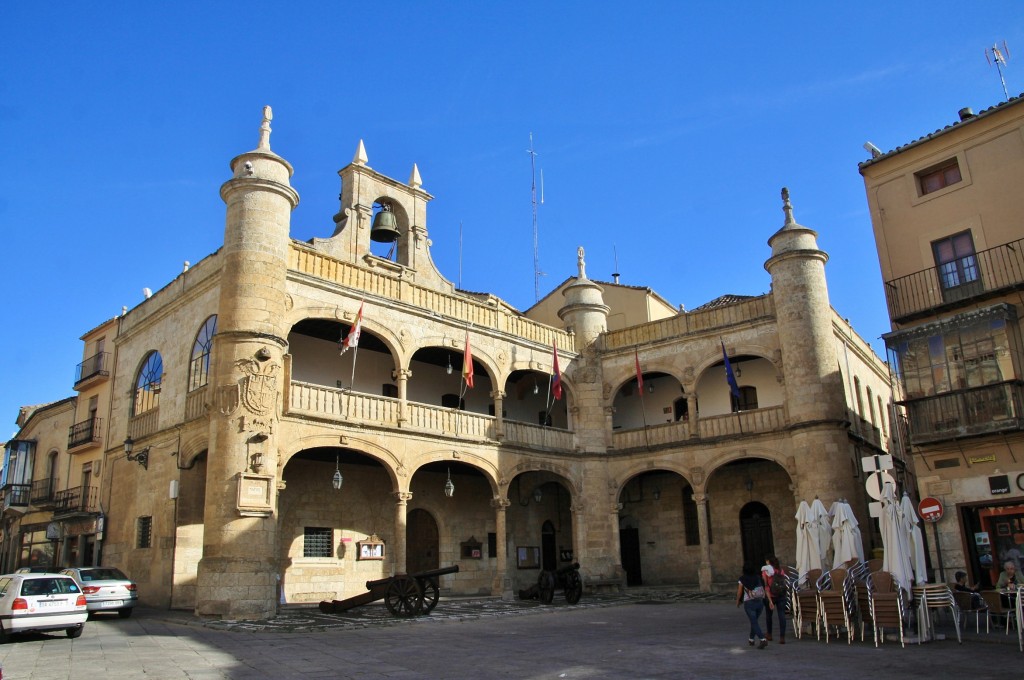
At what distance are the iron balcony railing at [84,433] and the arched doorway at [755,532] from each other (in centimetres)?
2091

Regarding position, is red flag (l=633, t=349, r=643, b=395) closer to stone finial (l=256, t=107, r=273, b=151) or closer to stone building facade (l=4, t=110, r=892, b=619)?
stone building facade (l=4, t=110, r=892, b=619)

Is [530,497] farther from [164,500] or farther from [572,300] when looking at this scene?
[164,500]

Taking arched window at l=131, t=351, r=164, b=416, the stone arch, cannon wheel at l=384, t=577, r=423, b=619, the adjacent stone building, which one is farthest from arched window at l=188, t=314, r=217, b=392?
the adjacent stone building

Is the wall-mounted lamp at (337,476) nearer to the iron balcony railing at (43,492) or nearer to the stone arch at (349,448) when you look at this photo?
the stone arch at (349,448)

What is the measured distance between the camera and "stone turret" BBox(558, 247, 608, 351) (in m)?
25.8

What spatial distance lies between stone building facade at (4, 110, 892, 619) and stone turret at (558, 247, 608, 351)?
97mm

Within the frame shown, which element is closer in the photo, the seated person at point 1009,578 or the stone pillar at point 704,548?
the seated person at point 1009,578

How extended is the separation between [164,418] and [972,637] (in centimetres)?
1888

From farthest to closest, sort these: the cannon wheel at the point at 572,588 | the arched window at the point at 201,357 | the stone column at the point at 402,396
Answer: the cannon wheel at the point at 572,588
the stone column at the point at 402,396
the arched window at the point at 201,357

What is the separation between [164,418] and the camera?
2055 cm

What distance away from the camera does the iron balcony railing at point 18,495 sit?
96.1 ft

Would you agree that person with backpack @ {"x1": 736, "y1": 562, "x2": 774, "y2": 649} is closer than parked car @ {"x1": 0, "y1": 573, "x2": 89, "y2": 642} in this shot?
Yes

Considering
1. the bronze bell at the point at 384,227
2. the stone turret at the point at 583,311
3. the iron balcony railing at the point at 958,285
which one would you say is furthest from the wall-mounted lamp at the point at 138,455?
the iron balcony railing at the point at 958,285

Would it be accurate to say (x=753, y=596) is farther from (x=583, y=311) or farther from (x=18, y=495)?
(x=18, y=495)
